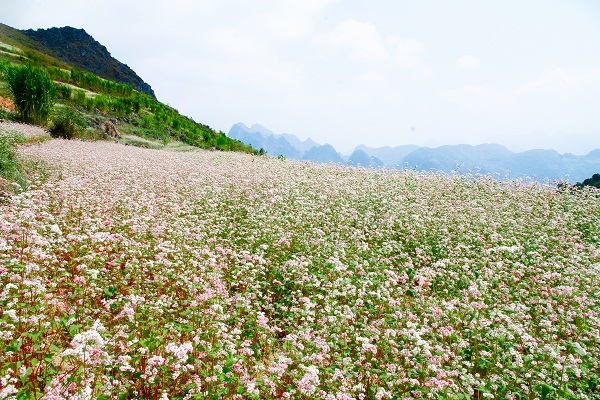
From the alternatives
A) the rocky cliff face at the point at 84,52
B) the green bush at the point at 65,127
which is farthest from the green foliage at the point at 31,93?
the rocky cliff face at the point at 84,52

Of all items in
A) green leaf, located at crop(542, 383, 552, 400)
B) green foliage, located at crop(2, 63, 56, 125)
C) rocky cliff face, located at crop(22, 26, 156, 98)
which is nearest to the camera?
green leaf, located at crop(542, 383, 552, 400)

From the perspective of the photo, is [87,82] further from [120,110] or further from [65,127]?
[65,127]

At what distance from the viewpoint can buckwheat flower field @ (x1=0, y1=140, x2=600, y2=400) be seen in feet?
12.5

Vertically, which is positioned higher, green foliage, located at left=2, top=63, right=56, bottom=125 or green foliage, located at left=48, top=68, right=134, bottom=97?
green foliage, located at left=48, top=68, right=134, bottom=97

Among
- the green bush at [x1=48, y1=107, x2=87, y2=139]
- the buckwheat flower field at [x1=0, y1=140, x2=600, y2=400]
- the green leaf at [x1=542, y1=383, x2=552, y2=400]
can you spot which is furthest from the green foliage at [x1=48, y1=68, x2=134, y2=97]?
the green leaf at [x1=542, y1=383, x2=552, y2=400]

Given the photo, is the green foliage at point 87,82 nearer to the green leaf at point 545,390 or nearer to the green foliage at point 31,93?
the green foliage at point 31,93

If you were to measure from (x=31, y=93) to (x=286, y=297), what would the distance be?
86.8 ft

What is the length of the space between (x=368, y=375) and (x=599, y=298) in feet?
15.3

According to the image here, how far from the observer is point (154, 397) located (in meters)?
3.88

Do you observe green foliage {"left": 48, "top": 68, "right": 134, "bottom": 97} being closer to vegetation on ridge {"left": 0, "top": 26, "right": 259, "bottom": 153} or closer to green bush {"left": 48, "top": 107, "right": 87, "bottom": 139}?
vegetation on ridge {"left": 0, "top": 26, "right": 259, "bottom": 153}

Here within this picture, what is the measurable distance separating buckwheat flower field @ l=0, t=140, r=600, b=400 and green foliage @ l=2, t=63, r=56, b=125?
16666mm

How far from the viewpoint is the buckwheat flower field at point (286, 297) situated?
3818 millimetres

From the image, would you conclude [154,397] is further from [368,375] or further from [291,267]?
[291,267]

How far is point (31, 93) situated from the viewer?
24.2m
